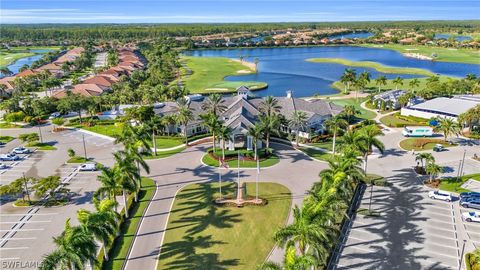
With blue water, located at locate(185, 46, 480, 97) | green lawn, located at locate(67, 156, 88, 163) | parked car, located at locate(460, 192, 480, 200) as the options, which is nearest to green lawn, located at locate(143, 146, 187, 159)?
green lawn, located at locate(67, 156, 88, 163)

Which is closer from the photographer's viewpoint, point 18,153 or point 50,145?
point 18,153

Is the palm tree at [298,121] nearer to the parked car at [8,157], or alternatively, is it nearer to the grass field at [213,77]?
the parked car at [8,157]

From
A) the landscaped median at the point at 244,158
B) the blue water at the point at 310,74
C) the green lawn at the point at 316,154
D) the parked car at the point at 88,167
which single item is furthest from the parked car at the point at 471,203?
the blue water at the point at 310,74

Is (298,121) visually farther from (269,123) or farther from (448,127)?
(448,127)

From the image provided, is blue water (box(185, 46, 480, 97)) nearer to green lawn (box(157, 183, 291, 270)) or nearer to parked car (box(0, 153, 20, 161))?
parked car (box(0, 153, 20, 161))

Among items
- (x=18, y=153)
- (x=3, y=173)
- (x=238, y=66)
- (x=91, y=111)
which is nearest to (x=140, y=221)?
(x=3, y=173)

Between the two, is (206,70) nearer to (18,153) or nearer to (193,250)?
(18,153)

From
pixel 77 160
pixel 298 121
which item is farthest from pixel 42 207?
pixel 298 121

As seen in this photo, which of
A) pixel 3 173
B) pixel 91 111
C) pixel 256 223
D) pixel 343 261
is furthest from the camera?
pixel 91 111
